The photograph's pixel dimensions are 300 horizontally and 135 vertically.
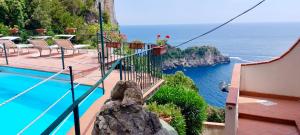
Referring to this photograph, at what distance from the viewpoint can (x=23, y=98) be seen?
677 centimetres

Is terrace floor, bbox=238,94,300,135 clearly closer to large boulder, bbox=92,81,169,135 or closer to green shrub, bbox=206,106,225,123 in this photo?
large boulder, bbox=92,81,169,135

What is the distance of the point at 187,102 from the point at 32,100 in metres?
3.82

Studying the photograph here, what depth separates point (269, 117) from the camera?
532 centimetres

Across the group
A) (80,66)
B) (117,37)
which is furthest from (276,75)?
(117,37)

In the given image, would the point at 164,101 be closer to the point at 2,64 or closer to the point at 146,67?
the point at 146,67

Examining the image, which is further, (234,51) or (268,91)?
(234,51)

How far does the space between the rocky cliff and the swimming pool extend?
4593 cm

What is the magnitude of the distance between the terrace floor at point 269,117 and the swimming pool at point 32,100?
3.18 meters

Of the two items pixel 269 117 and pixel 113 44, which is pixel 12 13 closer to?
pixel 113 44

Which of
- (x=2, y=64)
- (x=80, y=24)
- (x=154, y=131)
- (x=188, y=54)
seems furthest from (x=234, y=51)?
(x=154, y=131)

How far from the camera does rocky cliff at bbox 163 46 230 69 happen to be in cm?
5686

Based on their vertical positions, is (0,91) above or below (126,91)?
below

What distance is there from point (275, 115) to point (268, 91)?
1.07 metres

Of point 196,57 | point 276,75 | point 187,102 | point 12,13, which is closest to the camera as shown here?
point 276,75
